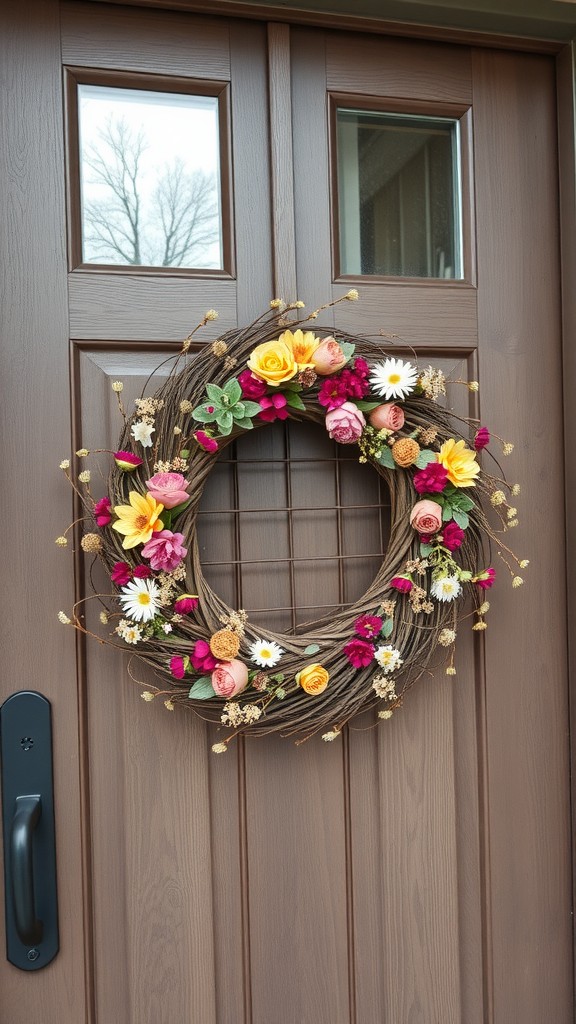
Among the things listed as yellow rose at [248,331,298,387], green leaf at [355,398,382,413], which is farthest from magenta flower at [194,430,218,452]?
green leaf at [355,398,382,413]

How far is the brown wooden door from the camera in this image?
1011mm

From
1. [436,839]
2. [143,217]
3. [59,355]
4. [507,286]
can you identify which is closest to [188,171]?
[143,217]

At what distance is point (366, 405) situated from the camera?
1.00 metres

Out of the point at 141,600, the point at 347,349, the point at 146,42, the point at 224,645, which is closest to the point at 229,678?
the point at 224,645

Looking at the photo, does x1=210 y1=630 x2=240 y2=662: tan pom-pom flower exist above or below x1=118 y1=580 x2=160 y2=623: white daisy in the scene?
below

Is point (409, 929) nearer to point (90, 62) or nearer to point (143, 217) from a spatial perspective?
point (143, 217)

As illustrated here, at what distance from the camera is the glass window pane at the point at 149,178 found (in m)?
1.04

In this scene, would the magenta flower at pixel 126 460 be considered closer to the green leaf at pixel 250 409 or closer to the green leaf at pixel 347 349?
the green leaf at pixel 250 409

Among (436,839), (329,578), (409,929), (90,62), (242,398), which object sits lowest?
(409,929)

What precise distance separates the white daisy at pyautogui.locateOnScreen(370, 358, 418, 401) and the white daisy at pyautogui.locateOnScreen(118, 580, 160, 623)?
407 mm

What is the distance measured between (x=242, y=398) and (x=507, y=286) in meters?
0.50

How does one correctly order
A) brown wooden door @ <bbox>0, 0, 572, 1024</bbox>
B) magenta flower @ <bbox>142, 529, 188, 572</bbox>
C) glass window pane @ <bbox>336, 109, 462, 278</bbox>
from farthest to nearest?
glass window pane @ <bbox>336, 109, 462, 278</bbox>
brown wooden door @ <bbox>0, 0, 572, 1024</bbox>
magenta flower @ <bbox>142, 529, 188, 572</bbox>

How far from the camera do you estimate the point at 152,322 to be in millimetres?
1041

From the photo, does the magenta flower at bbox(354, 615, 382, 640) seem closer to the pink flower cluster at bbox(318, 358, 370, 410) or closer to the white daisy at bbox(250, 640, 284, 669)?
the white daisy at bbox(250, 640, 284, 669)
